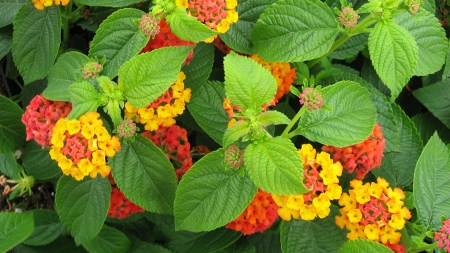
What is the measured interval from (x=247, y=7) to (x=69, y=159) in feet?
2.79

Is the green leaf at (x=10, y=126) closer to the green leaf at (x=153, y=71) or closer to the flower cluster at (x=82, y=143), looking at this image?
the flower cluster at (x=82, y=143)

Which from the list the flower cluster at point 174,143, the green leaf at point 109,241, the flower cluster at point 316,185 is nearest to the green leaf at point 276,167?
the flower cluster at point 316,185

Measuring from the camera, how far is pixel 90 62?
147 cm

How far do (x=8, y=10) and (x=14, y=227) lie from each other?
905 millimetres

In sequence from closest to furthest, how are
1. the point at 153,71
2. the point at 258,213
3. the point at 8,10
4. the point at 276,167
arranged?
the point at 276,167 < the point at 153,71 < the point at 258,213 < the point at 8,10

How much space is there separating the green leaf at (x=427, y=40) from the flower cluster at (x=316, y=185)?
0.54 meters

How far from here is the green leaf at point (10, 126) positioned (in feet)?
5.82

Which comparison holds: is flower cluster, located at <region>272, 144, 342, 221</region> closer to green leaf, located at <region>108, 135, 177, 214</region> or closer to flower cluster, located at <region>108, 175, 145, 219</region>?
green leaf, located at <region>108, 135, 177, 214</region>

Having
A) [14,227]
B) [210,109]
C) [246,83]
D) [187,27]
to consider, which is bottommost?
[14,227]

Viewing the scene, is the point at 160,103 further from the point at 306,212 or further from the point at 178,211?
the point at 306,212

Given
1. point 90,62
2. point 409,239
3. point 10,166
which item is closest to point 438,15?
point 409,239

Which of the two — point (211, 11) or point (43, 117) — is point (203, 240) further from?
point (211, 11)

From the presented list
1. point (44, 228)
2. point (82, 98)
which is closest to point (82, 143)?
point (82, 98)

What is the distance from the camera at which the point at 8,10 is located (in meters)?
1.85
